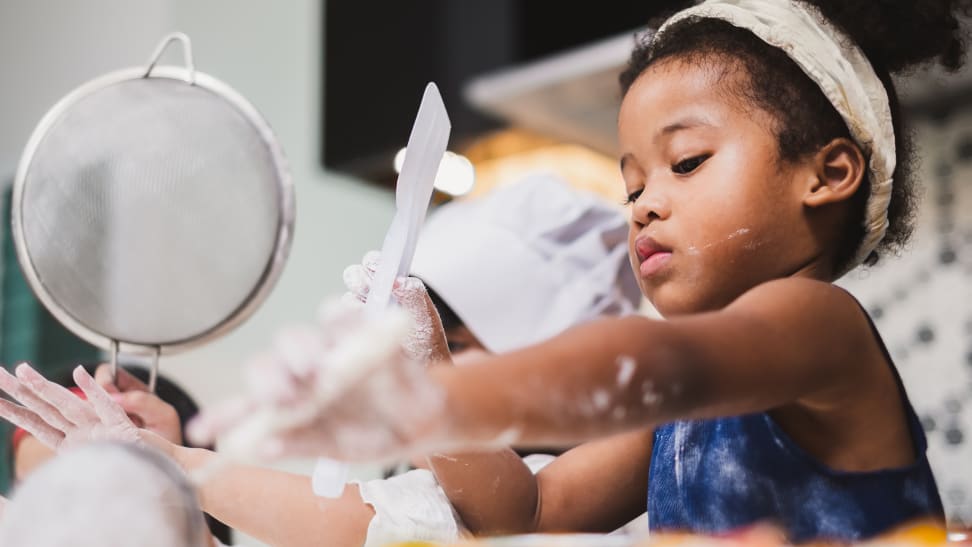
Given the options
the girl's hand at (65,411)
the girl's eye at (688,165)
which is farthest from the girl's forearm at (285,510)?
the girl's eye at (688,165)

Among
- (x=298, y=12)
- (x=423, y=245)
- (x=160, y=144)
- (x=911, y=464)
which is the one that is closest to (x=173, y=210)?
(x=160, y=144)

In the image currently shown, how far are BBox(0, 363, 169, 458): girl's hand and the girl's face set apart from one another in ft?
1.25

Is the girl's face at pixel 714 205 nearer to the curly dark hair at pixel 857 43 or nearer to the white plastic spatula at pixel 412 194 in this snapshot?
the curly dark hair at pixel 857 43

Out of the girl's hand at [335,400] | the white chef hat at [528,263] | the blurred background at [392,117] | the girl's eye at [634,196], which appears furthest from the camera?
the blurred background at [392,117]

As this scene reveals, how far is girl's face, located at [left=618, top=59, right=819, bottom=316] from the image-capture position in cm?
68

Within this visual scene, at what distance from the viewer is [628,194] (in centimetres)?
77

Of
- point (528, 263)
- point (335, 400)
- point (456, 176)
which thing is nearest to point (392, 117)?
point (456, 176)

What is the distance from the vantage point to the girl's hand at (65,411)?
2.29 feet

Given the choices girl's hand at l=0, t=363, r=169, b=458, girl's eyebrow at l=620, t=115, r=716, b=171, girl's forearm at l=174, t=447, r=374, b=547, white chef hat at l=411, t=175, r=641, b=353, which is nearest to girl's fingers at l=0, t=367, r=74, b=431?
girl's hand at l=0, t=363, r=169, b=458

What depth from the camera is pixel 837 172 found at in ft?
2.38

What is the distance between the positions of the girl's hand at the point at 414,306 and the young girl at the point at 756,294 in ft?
0.38

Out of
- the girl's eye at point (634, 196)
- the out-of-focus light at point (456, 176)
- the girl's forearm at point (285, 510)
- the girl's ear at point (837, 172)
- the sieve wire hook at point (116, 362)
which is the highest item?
the girl's ear at point (837, 172)

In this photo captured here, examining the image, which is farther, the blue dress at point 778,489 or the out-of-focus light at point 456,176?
the out-of-focus light at point 456,176

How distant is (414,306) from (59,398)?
25 cm
